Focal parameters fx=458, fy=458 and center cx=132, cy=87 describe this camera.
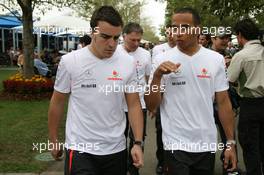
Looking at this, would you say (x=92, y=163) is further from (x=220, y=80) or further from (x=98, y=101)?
(x=220, y=80)

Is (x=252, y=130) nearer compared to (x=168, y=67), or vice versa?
(x=168, y=67)

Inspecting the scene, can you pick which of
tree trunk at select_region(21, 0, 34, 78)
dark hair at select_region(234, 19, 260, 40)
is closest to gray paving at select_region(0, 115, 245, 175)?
dark hair at select_region(234, 19, 260, 40)

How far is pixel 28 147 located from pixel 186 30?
180 inches

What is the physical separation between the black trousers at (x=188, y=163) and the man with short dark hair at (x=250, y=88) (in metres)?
1.67

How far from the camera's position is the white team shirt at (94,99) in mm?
3361

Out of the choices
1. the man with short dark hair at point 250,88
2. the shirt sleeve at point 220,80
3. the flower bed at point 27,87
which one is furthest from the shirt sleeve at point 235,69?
the flower bed at point 27,87

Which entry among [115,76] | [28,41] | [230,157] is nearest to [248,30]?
[230,157]

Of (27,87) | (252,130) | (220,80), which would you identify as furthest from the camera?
(27,87)

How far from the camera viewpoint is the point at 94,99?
132 inches

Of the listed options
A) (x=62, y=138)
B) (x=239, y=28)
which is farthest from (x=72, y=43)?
(x=239, y=28)

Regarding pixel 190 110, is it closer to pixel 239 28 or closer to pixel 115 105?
pixel 115 105

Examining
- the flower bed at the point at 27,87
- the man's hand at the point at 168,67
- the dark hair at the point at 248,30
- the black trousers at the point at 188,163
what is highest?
the dark hair at the point at 248,30

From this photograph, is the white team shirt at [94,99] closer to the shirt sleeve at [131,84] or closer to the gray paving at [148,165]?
the shirt sleeve at [131,84]

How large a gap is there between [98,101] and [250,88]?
2.27m
